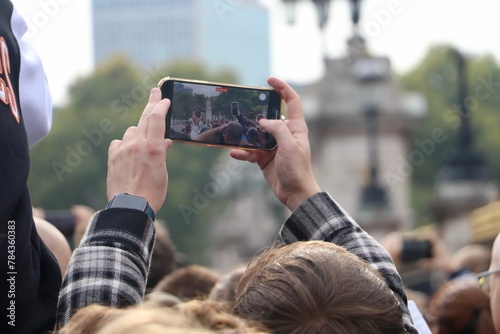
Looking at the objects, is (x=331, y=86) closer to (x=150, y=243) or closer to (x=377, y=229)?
(x=377, y=229)

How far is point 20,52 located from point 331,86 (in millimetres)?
25483

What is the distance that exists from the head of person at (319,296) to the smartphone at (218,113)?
1.78 ft

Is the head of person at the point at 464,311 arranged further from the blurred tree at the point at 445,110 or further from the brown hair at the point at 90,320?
the blurred tree at the point at 445,110

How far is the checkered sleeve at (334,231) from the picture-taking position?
9.23ft

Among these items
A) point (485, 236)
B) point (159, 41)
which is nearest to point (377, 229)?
point (485, 236)

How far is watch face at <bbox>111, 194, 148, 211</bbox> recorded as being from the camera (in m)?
2.60

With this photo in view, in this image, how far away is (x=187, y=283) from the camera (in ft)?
14.7

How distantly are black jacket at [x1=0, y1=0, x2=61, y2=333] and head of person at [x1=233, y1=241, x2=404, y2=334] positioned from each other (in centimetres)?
46

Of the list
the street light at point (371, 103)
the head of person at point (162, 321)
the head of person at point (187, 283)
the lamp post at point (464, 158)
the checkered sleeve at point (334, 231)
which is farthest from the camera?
the lamp post at point (464, 158)

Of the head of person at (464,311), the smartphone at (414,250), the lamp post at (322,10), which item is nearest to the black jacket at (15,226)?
the head of person at (464,311)

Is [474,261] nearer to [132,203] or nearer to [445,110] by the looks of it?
[132,203]

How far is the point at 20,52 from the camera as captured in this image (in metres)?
2.59

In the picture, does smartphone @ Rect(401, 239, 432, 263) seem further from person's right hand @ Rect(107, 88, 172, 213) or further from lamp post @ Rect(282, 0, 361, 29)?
lamp post @ Rect(282, 0, 361, 29)

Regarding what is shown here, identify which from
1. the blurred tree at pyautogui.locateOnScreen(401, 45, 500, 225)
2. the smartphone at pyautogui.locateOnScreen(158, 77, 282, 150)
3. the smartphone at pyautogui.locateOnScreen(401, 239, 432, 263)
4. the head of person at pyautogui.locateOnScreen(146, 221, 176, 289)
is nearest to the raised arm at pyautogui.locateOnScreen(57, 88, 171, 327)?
the smartphone at pyautogui.locateOnScreen(158, 77, 282, 150)
